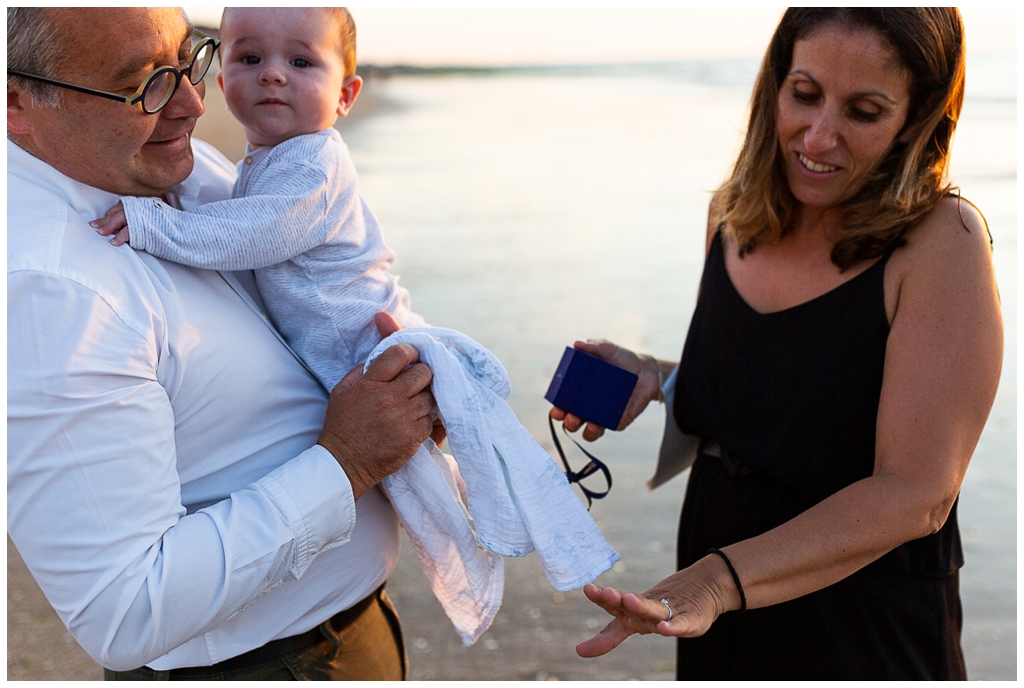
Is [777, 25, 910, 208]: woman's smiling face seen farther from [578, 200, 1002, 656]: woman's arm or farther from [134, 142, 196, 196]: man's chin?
[134, 142, 196, 196]: man's chin

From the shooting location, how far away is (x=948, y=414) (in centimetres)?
173

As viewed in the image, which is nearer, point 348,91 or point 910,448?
point 910,448

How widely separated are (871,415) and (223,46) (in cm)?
183

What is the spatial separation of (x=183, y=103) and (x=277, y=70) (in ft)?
1.52

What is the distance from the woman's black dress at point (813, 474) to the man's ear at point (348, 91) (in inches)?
46.7

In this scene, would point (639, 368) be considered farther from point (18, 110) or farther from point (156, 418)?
point (18, 110)

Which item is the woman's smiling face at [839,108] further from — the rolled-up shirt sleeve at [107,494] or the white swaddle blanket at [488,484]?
the rolled-up shirt sleeve at [107,494]

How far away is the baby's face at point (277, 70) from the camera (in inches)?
83.2

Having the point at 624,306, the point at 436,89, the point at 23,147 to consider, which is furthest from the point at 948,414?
the point at 436,89

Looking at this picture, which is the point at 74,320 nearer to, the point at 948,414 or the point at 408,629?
the point at 948,414

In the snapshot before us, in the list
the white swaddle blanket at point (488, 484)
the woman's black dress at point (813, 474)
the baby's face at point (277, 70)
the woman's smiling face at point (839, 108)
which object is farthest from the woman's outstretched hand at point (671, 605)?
the baby's face at point (277, 70)

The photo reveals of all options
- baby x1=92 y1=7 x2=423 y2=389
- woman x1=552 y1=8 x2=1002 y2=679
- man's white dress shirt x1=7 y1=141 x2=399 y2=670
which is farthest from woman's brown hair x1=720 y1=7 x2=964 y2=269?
man's white dress shirt x1=7 y1=141 x2=399 y2=670

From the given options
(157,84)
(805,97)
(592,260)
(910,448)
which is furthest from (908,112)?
(592,260)

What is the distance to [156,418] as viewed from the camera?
147cm
